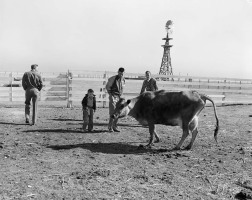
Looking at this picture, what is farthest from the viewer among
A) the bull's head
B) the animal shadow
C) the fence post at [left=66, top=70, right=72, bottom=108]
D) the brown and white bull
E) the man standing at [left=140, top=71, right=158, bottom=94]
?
the fence post at [left=66, top=70, right=72, bottom=108]

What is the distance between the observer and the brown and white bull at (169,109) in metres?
7.30

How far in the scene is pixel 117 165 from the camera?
19.5 feet

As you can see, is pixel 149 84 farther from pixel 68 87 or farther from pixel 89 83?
pixel 89 83

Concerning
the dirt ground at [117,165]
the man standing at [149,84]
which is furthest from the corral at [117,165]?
the man standing at [149,84]

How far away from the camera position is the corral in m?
4.61

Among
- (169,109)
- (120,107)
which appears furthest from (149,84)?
(169,109)

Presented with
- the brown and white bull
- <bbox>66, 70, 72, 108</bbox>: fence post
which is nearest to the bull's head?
the brown and white bull

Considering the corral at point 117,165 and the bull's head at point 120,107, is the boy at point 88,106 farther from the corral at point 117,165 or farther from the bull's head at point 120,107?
the bull's head at point 120,107

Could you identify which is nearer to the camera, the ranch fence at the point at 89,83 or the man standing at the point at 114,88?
the man standing at the point at 114,88

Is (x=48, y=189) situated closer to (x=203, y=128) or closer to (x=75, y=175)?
(x=75, y=175)

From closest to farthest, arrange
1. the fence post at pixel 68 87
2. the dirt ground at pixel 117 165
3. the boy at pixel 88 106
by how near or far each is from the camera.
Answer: the dirt ground at pixel 117 165 → the boy at pixel 88 106 → the fence post at pixel 68 87

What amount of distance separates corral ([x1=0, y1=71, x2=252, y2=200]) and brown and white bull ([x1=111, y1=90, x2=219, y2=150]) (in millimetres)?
591

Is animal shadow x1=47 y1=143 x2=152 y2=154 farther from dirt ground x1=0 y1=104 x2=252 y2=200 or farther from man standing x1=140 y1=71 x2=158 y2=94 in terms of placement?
man standing x1=140 y1=71 x2=158 y2=94

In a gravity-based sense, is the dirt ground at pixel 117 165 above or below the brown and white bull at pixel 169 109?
below
